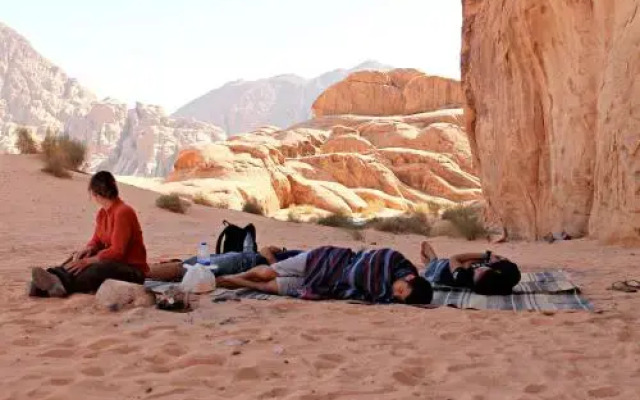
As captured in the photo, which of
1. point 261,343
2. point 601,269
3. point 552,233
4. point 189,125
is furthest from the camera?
point 189,125

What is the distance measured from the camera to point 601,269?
664 cm

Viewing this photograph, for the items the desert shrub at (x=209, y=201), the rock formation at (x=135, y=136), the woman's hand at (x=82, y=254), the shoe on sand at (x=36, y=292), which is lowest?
the shoe on sand at (x=36, y=292)

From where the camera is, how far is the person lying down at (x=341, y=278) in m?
4.62

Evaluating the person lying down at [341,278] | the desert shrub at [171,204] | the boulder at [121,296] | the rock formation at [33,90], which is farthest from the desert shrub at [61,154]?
the rock formation at [33,90]

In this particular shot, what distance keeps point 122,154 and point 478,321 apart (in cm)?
7912

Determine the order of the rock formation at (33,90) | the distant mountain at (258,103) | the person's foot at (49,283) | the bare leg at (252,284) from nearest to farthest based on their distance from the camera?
1. the person's foot at (49,283)
2. the bare leg at (252,284)
3. the rock formation at (33,90)
4. the distant mountain at (258,103)

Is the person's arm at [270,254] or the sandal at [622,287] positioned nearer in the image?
the sandal at [622,287]

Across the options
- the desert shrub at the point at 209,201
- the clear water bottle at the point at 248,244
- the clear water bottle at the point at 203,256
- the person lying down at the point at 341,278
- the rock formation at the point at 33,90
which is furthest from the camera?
the rock formation at the point at 33,90

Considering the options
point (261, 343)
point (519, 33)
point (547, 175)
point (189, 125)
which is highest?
point (189, 125)

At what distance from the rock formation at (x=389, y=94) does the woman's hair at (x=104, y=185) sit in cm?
4500

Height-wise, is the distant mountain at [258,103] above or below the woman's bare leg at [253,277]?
above

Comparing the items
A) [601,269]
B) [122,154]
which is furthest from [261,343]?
[122,154]

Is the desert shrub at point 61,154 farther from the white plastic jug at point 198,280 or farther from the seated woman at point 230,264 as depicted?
the white plastic jug at point 198,280

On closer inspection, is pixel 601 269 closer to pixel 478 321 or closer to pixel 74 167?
pixel 478 321
